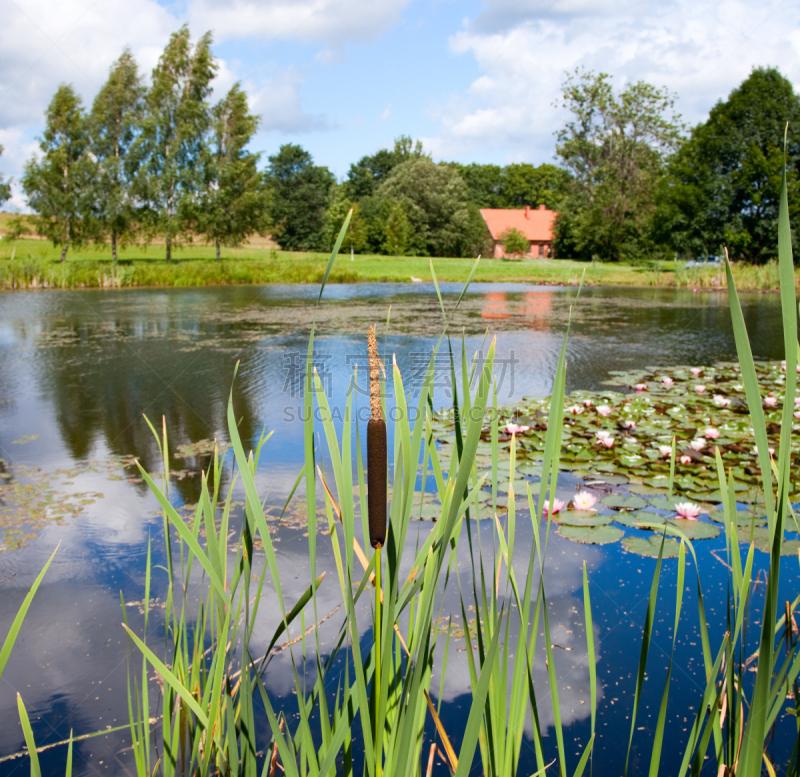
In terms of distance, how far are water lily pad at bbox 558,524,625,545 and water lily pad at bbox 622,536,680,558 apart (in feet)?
0.16

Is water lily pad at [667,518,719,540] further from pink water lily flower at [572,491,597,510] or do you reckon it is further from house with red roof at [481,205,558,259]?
house with red roof at [481,205,558,259]

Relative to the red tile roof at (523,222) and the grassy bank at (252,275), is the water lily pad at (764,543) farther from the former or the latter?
the red tile roof at (523,222)

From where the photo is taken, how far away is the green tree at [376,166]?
42.5 metres

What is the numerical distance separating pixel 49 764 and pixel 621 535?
179cm

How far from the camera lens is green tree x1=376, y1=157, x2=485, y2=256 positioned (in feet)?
111

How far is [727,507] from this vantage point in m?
0.84

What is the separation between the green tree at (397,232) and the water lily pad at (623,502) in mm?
29958

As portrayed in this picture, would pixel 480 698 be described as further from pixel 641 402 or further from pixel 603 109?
pixel 603 109

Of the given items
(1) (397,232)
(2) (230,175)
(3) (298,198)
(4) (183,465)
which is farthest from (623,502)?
(3) (298,198)

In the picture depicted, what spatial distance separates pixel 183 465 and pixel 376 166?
1748 inches

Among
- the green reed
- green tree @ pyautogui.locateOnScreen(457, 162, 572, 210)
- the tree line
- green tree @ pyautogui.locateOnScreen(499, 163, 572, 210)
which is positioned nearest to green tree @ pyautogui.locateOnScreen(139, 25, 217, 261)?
the tree line

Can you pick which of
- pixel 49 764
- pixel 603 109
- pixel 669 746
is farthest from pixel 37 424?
pixel 603 109

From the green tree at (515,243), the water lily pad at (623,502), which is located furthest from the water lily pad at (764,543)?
the green tree at (515,243)

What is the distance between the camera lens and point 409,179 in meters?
34.7
